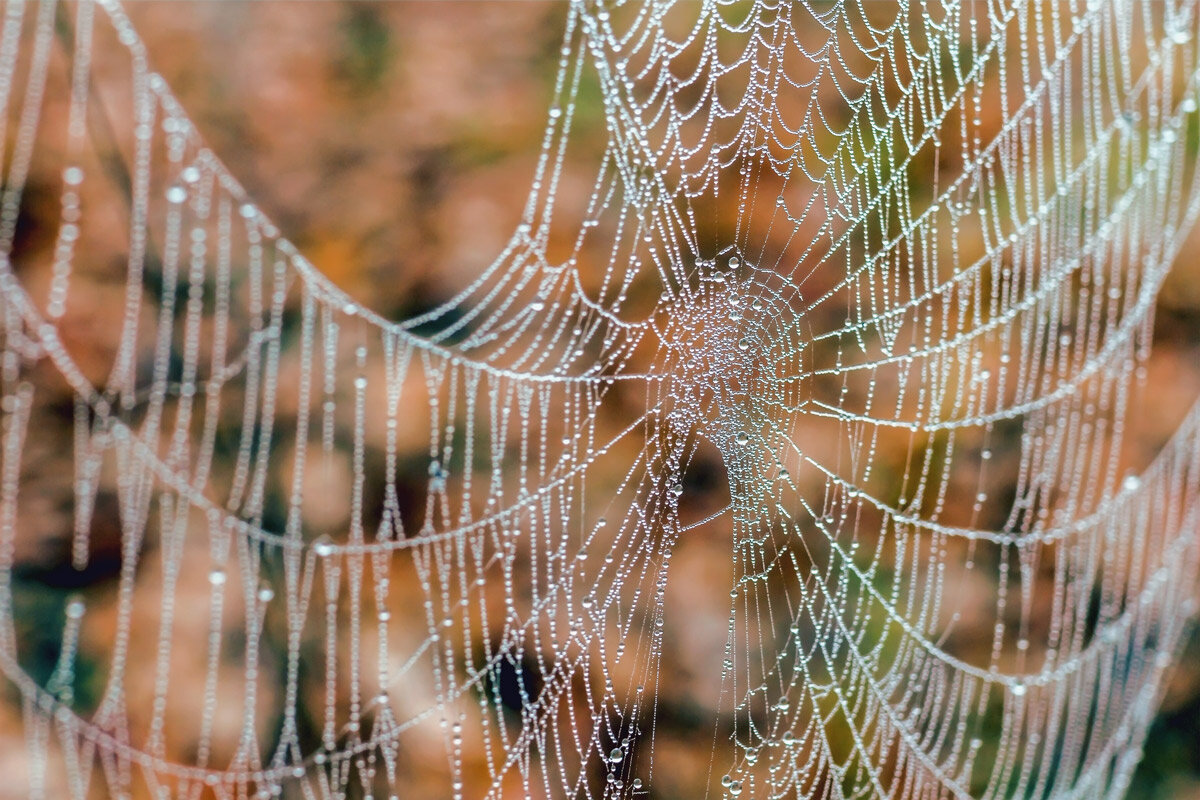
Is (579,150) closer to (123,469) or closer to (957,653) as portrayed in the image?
(123,469)

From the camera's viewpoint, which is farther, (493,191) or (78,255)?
(493,191)

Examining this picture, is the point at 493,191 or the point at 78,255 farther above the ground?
the point at 493,191

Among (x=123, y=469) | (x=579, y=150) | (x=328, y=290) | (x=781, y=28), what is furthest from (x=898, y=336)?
(x=123, y=469)

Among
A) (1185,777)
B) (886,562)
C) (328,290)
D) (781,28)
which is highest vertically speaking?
(781,28)

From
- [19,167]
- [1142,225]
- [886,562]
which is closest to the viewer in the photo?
[19,167]

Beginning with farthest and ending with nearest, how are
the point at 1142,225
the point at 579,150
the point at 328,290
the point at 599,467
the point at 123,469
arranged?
the point at 599,467
the point at 579,150
the point at 1142,225
the point at 328,290
the point at 123,469

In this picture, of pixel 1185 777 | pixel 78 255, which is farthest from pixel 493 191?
pixel 1185 777
